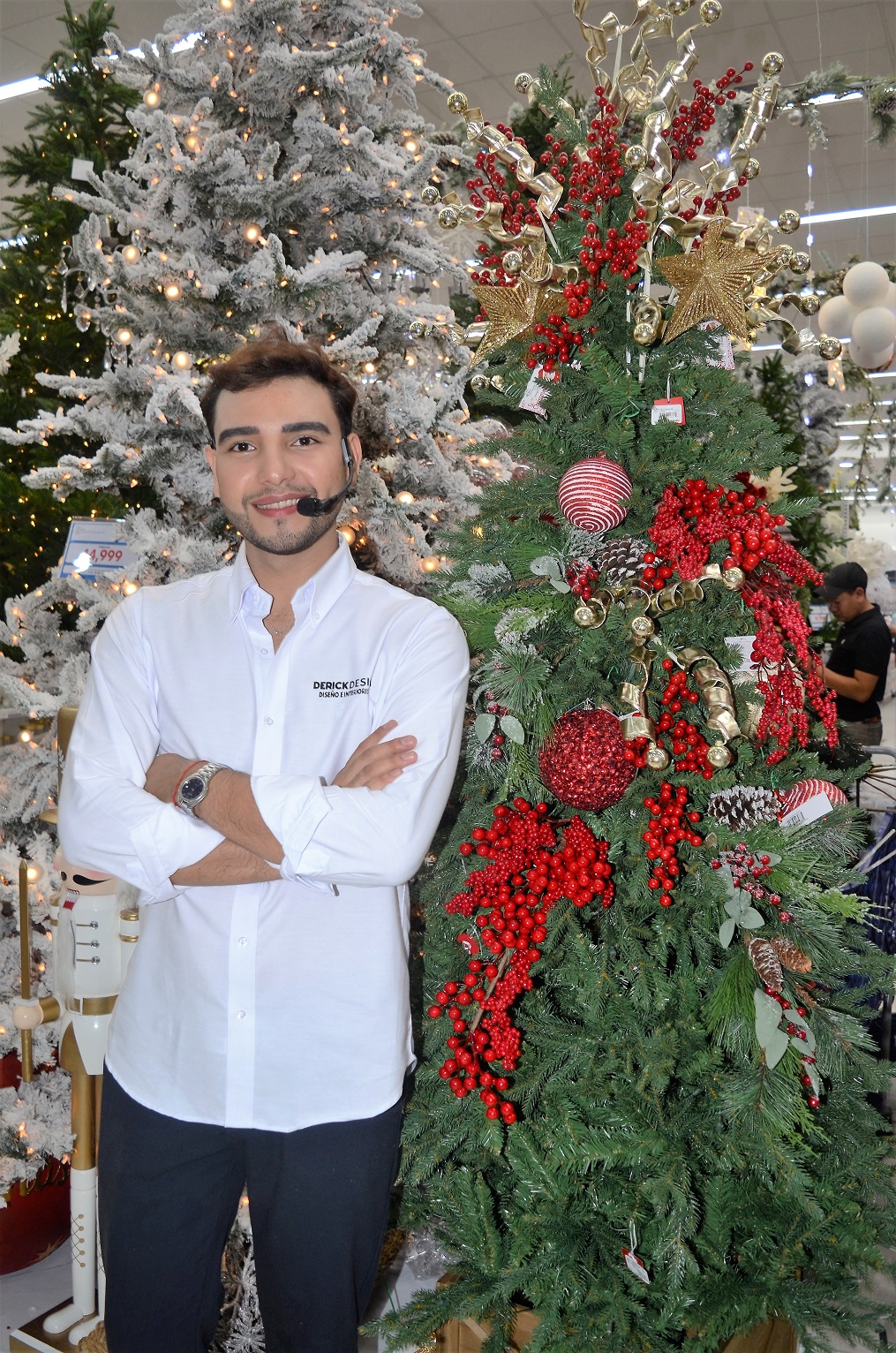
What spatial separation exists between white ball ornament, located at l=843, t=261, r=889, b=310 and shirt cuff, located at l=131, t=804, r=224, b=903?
4.16 meters

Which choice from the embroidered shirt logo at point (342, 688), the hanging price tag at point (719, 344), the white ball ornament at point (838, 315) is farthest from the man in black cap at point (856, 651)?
the embroidered shirt logo at point (342, 688)

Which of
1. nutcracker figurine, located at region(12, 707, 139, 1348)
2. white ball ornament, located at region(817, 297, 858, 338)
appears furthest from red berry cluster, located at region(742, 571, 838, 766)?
white ball ornament, located at region(817, 297, 858, 338)

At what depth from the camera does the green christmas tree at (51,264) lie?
9.41ft

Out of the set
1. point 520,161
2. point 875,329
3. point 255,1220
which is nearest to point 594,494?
point 520,161

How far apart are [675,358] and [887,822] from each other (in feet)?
6.70

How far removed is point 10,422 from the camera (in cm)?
295

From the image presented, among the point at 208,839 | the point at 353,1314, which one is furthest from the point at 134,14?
the point at 353,1314

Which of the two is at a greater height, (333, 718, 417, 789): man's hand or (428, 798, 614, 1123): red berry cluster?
(333, 718, 417, 789): man's hand

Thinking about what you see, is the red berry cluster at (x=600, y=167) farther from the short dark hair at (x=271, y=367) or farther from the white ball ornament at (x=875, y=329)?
the white ball ornament at (x=875, y=329)

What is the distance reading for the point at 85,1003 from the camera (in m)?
1.95

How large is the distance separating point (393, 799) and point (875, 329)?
3863mm

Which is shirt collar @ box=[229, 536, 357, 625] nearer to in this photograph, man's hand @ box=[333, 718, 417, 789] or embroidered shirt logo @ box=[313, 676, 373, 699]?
embroidered shirt logo @ box=[313, 676, 373, 699]

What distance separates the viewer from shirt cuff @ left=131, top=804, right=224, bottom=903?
1343 mm

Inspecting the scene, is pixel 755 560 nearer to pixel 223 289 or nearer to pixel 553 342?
pixel 553 342
